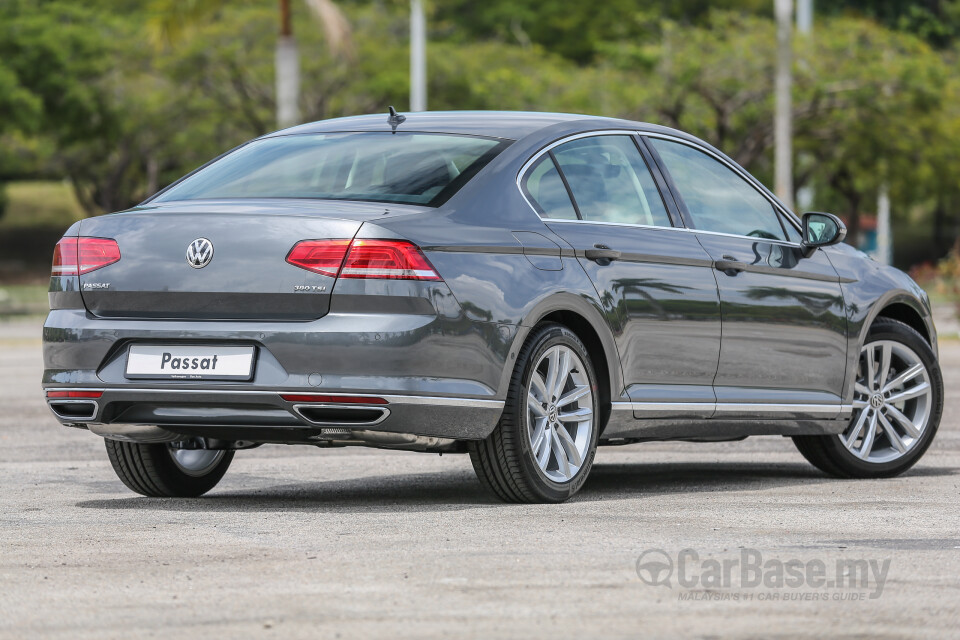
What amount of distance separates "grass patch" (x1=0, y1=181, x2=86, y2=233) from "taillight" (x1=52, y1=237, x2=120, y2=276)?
203ft

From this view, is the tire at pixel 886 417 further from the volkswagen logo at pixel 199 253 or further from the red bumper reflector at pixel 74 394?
the red bumper reflector at pixel 74 394

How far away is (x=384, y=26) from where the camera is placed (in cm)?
5128

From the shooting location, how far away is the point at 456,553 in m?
6.14

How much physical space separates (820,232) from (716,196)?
637 millimetres

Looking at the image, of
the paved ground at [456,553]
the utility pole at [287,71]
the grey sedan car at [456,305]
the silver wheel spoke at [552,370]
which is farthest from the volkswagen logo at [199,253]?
the utility pole at [287,71]

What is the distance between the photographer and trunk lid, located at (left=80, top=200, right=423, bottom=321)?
6953 mm

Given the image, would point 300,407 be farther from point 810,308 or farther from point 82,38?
point 82,38

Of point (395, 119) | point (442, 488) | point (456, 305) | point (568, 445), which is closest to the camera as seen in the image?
point (456, 305)

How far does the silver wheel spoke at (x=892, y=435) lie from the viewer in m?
9.24

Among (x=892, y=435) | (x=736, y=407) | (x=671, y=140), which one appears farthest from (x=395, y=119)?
(x=892, y=435)

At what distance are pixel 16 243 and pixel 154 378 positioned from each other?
61418 millimetres

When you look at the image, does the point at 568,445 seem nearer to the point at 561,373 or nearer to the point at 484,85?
the point at 561,373

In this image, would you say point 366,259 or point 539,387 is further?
point 539,387

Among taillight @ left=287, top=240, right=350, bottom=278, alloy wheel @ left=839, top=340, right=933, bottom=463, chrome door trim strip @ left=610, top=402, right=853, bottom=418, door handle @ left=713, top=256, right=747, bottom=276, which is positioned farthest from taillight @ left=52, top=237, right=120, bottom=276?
alloy wheel @ left=839, top=340, right=933, bottom=463
